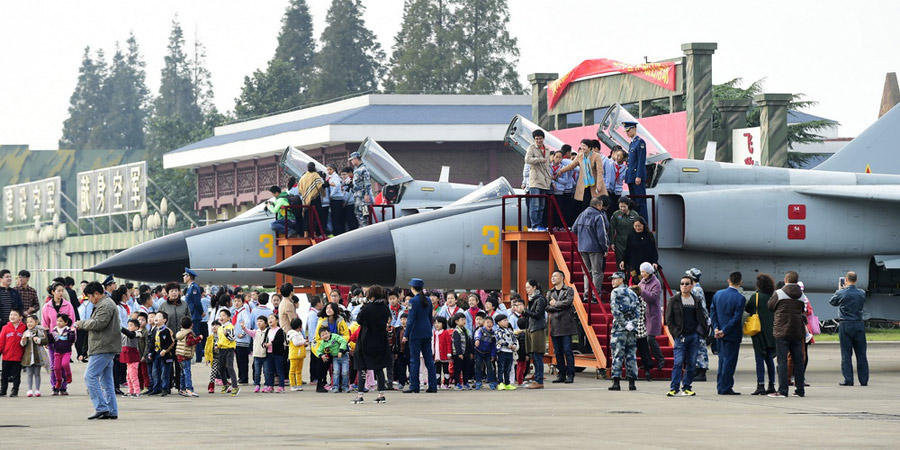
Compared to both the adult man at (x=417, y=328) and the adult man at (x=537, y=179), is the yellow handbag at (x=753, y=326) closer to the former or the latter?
the adult man at (x=417, y=328)

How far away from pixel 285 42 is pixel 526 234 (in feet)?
314

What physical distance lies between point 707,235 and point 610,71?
18.3m

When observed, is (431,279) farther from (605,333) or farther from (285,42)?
(285,42)

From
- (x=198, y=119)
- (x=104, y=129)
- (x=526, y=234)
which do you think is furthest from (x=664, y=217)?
(x=104, y=129)

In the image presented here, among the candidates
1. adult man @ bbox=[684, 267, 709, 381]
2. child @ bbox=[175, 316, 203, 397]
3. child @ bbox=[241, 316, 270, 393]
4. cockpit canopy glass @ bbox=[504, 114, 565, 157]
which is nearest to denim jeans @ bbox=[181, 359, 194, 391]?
child @ bbox=[175, 316, 203, 397]

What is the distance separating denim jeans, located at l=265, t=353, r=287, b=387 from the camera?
17.1 m

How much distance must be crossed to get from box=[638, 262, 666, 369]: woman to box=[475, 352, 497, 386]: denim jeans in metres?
2.16

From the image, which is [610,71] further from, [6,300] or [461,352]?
[6,300]

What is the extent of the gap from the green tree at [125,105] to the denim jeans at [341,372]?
5692 inches

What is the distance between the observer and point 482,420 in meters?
11.9

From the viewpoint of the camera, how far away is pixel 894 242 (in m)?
20.1

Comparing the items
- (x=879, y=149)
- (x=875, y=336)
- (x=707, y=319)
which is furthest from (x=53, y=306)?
(x=875, y=336)

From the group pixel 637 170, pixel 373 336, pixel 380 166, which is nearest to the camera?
pixel 373 336

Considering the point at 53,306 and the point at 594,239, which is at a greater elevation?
the point at 594,239
